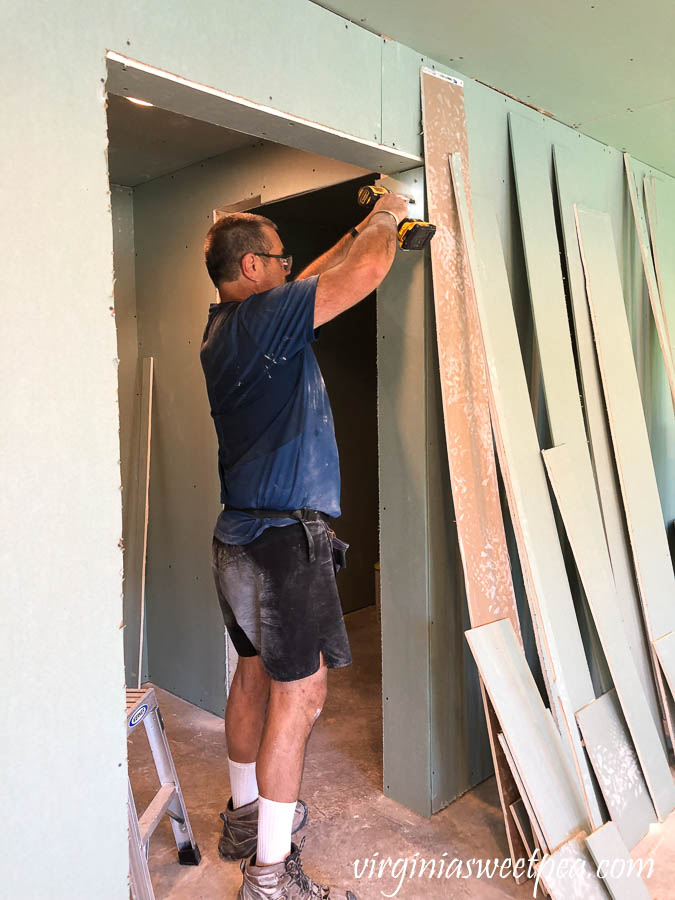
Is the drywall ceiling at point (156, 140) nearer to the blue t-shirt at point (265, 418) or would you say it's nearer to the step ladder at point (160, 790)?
the blue t-shirt at point (265, 418)

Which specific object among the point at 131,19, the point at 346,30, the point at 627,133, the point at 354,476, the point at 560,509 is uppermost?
the point at 627,133

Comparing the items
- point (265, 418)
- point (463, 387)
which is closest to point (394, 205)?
point (463, 387)

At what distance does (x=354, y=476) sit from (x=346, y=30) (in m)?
2.95

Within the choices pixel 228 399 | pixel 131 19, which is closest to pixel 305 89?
pixel 131 19

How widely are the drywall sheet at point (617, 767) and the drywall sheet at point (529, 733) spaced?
6.3 inches

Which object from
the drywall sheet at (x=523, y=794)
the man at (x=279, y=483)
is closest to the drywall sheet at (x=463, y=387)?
the man at (x=279, y=483)

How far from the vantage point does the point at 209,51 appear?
150 cm

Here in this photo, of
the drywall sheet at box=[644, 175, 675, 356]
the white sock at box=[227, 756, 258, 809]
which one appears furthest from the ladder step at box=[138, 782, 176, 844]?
the drywall sheet at box=[644, 175, 675, 356]

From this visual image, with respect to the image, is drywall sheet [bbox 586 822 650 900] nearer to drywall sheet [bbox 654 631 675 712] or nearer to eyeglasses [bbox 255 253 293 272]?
drywall sheet [bbox 654 631 675 712]

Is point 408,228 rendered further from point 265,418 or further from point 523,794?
point 523,794

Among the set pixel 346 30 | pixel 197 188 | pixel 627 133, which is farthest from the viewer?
pixel 197 188

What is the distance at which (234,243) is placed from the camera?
6.52ft

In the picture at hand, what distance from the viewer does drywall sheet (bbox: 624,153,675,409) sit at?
2.93 m

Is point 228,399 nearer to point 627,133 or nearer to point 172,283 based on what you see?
point 172,283
